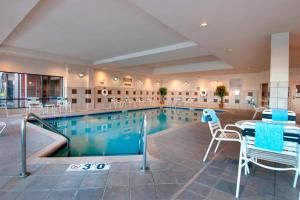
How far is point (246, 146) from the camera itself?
1705mm

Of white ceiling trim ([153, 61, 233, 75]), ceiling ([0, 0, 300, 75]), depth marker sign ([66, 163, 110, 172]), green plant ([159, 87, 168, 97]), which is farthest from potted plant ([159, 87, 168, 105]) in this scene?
depth marker sign ([66, 163, 110, 172])

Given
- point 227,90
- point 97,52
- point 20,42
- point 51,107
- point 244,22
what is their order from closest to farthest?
point 244,22 → point 20,42 → point 97,52 → point 51,107 → point 227,90

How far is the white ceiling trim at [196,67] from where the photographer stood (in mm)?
9284

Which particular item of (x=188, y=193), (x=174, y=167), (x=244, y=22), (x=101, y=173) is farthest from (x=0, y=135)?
(x=244, y=22)

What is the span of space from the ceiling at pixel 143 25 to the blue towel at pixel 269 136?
6.55ft

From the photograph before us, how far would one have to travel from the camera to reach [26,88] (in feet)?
25.2

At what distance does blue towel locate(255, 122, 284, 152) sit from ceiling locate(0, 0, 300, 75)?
1996mm

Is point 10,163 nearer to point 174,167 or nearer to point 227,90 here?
point 174,167

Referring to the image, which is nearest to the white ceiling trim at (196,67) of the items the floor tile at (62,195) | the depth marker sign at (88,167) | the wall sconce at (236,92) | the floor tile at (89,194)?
the wall sconce at (236,92)

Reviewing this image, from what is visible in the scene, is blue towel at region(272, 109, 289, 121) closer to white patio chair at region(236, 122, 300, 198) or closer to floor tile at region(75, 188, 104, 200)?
white patio chair at region(236, 122, 300, 198)

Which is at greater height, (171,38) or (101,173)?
(171,38)

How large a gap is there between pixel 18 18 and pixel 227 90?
39.8ft

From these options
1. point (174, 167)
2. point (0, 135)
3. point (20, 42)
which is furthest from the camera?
point (20, 42)

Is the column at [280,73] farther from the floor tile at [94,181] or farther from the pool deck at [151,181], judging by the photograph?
the floor tile at [94,181]
